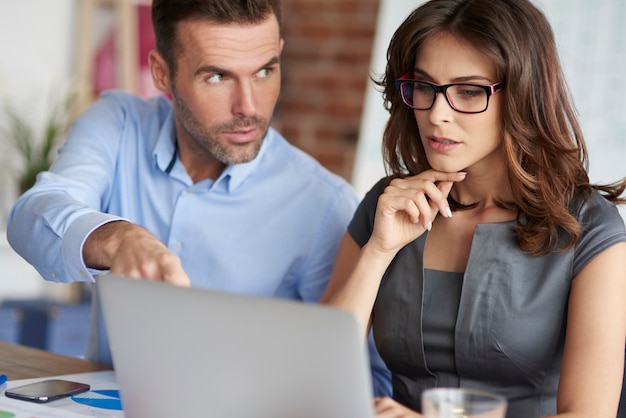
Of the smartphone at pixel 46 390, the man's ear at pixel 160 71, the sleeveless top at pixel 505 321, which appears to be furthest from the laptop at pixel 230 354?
the man's ear at pixel 160 71

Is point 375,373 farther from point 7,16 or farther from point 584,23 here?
point 7,16

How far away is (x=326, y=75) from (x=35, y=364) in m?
3.21

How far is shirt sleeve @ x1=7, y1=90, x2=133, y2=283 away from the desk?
0.18 metres

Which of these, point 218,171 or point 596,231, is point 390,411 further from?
point 218,171

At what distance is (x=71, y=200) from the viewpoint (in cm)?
182

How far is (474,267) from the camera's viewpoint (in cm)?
170

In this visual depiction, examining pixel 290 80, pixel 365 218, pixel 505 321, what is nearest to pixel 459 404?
pixel 505 321

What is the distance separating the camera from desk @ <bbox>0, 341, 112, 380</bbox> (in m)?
1.72

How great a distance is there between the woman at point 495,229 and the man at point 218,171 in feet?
0.96

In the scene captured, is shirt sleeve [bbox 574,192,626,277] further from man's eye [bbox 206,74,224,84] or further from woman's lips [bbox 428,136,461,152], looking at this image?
man's eye [bbox 206,74,224,84]

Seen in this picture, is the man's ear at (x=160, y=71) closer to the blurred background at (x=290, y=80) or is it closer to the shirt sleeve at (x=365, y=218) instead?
the shirt sleeve at (x=365, y=218)

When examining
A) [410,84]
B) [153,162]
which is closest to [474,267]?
[410,84]

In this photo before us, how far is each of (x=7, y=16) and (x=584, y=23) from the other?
265 cm

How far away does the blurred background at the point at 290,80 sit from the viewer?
11.7 feet
